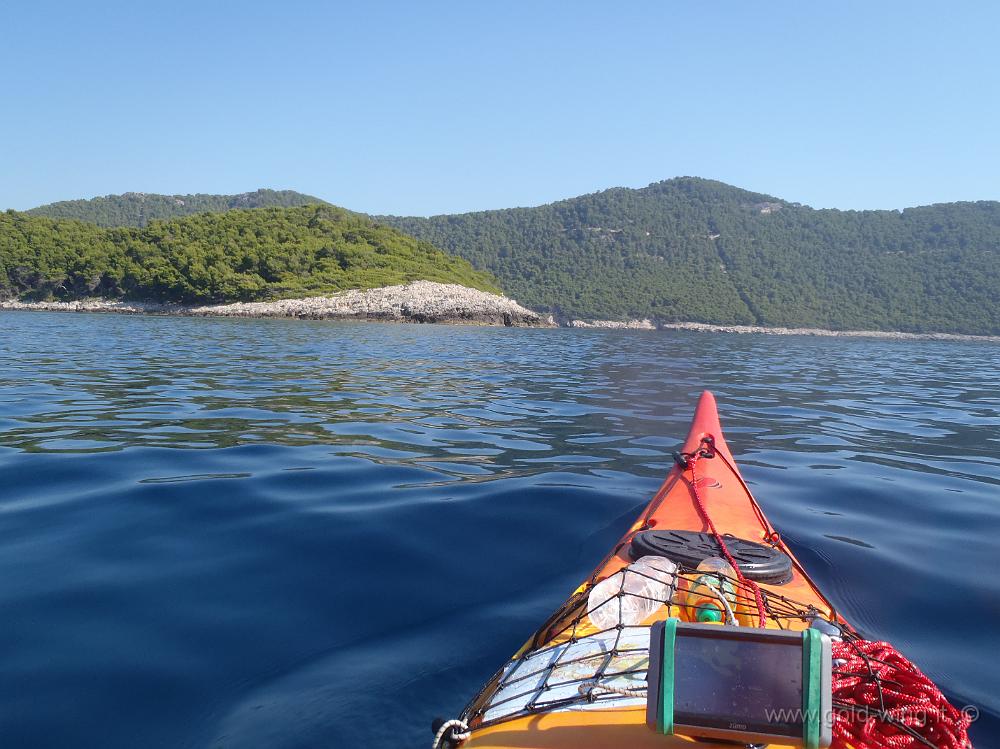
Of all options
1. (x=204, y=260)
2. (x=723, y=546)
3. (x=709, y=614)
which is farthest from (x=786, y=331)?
(x=709, y=614)

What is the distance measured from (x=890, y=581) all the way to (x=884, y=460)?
12.4 feet

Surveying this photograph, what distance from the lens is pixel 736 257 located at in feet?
429

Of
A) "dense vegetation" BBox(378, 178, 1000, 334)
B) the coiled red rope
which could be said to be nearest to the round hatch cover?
the coiled red rope

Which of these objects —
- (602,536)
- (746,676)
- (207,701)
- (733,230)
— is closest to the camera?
(746,676)

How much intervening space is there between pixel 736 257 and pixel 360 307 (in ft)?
317

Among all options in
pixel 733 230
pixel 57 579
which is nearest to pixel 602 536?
pixel 57 579

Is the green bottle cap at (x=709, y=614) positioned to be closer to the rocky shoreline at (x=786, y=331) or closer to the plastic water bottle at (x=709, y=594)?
the plastic water bottle at (x=709, y=594)

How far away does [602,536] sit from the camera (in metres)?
4.73

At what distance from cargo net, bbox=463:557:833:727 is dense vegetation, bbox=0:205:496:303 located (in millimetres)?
57826

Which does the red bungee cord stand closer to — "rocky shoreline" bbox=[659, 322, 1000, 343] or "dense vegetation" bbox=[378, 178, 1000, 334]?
"rocky shoreline" bbox=[659, 322, 1000, 343]

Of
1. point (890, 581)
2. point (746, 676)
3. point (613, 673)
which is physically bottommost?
point (890, 581)

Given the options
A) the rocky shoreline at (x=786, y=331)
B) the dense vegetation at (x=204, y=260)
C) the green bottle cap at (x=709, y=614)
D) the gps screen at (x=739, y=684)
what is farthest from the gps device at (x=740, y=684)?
the rocky shoreline at (x=786, y=331)

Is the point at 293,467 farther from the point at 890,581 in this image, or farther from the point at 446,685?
the point at 890,581

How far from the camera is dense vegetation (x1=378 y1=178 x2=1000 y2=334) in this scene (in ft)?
344
